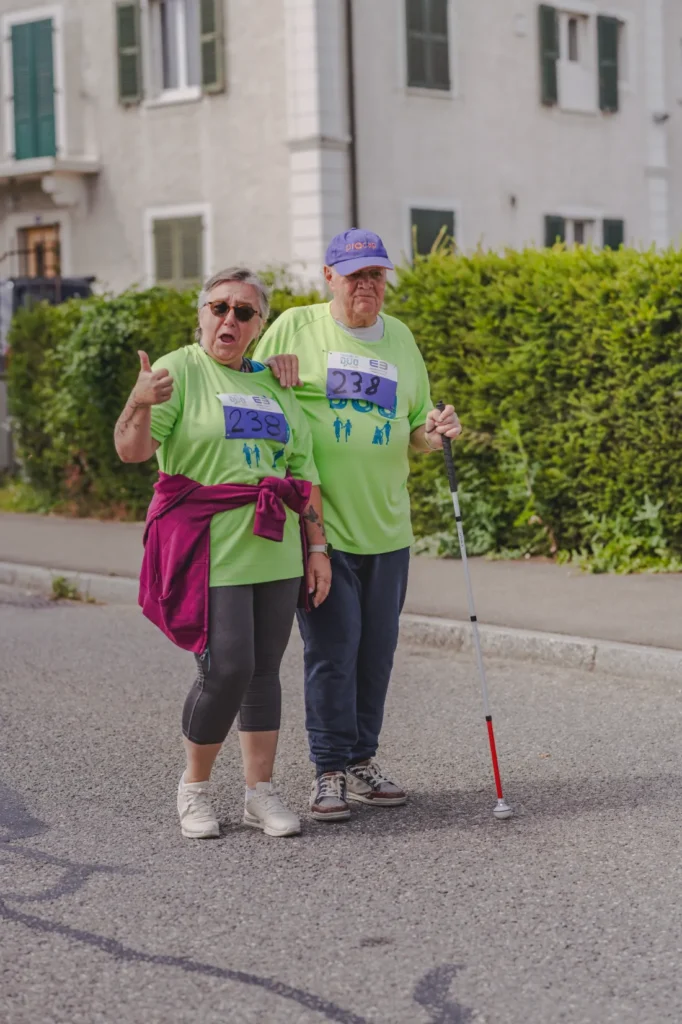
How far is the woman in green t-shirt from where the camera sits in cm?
506

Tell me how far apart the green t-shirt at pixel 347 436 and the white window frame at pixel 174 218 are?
56.8ft

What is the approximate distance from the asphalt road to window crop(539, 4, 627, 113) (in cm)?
1839

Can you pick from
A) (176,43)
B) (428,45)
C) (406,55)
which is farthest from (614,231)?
(176,43)

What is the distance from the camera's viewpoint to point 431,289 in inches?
487

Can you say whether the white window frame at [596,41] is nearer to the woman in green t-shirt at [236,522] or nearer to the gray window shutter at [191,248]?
the gray window shutter at [191,248]

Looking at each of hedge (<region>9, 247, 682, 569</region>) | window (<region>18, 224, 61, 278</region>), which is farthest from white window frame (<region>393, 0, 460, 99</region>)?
hedge (<region>9, 247, 682, 569</region>)

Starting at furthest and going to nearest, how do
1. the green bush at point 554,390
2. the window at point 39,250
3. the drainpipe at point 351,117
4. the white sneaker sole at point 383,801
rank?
the window at point 39,250 → the drainpipe at point 351,117 → the green bush at point 554,390 → the white sneaker sole at point 383,801

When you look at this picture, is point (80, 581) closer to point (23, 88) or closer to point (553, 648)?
point (553, 648)

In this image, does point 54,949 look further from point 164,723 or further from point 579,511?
point 579,511

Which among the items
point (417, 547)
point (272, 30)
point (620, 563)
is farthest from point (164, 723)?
point (272, 30)

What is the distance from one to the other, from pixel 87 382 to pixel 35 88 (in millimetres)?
9830

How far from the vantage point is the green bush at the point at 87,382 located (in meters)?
15.4

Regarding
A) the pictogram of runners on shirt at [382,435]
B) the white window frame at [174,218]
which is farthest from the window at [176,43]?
the pictogram of runners on shirt at [382,435]

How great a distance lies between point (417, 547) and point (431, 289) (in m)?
2.00
